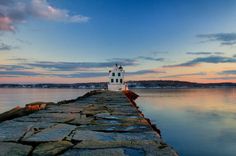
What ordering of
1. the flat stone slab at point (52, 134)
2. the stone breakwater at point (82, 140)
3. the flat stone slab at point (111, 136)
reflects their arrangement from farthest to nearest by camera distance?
the flat stone slab at point (111, 136) < the flat stone slab at point (52, 134) < the stone breakwater at point (82, 140)

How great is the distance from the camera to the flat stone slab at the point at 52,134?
3.56 m

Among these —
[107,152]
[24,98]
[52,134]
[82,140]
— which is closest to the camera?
[107,152]

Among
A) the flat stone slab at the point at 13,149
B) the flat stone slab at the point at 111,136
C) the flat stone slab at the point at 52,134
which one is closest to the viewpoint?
the flat stone slab at the point at 13,149

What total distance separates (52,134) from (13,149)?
90cm

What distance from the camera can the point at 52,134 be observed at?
153 inches

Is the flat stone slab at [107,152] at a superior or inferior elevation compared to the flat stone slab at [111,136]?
inferior

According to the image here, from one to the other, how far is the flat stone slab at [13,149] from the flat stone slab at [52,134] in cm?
30

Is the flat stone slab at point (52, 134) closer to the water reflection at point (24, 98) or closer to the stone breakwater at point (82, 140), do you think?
the stone breakwater at point (82, 140)

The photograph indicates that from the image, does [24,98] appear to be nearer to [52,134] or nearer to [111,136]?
[52,134]

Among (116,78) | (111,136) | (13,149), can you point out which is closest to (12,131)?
(13,149)

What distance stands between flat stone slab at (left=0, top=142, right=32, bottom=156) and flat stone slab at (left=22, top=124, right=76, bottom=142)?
300 millimetres

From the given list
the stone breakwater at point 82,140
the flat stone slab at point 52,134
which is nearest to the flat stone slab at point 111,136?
the stone breakwater at point 82,140

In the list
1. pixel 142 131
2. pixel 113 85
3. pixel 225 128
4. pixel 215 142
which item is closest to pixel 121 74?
pixel 113 85

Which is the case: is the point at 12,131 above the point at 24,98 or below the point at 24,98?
above
